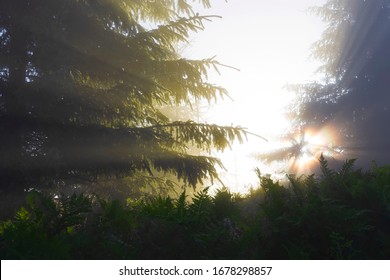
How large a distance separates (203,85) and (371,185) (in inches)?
192

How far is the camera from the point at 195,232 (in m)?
2.63

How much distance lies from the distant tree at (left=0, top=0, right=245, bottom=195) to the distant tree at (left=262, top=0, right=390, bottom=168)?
9814 mm

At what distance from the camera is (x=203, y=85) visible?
24.3ft

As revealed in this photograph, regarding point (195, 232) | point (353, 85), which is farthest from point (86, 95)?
point (353, 85)

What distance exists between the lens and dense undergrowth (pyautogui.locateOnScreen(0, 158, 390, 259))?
8.00 feet

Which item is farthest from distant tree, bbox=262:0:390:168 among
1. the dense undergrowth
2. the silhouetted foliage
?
the dense undergrowth

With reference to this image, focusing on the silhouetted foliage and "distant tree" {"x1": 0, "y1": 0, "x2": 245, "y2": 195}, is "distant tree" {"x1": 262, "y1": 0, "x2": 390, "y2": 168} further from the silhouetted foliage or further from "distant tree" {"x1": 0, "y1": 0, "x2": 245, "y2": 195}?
"distant tree" {"x1": 0, "y1": 0, "x2": 245, "y2": 195}

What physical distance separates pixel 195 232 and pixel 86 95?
14.5 ft

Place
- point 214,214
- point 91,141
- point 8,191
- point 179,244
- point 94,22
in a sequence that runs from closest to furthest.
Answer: point 179,244, point 214,214, point 8,191, point 91,141, point 94,22

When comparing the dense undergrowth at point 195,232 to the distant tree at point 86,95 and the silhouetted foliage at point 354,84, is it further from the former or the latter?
the silhouetted foliage at point 354,84

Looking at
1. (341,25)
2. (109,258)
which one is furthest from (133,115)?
(341,25)

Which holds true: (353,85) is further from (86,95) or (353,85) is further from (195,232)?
(195,232)

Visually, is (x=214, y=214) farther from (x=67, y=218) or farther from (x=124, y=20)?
(x=124, y=20)

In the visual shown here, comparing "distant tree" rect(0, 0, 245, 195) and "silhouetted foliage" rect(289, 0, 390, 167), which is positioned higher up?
"silhouetted foliage" rect(289, 0, 390, 167)
